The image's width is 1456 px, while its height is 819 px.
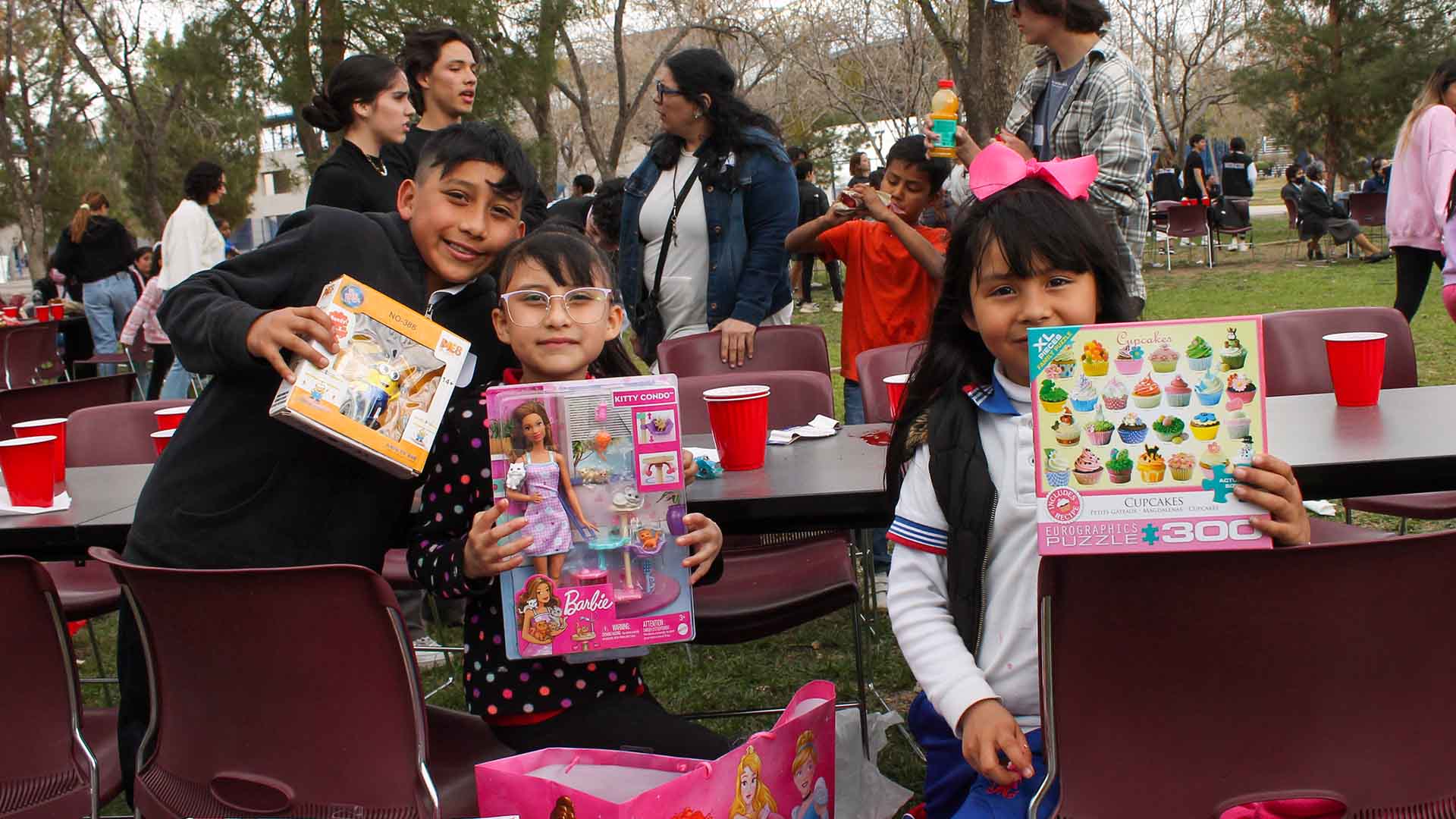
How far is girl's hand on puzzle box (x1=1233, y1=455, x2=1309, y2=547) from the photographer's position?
1441 millimetres

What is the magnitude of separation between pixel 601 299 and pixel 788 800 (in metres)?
0.93

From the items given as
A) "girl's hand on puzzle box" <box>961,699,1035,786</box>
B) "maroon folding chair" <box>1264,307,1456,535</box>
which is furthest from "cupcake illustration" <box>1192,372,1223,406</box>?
"maroon folding chair" <box>1264,307,1456,535</box>

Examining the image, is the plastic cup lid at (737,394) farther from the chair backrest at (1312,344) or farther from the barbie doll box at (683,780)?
the chair backrest at (1312,344)

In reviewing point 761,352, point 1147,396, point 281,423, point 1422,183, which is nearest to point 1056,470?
point 1147,396

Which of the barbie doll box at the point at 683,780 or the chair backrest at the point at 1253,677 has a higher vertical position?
the chair backrest at the point at 1253,677

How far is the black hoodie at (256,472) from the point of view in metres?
2.06

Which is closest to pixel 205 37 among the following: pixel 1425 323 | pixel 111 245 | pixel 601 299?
pixel 111 245

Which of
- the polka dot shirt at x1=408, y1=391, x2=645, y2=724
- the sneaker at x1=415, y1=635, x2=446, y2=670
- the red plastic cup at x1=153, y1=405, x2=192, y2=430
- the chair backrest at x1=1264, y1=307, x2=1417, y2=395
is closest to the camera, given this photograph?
the polka dot shirt at x1=408, y1=391, x2=645, y2=724

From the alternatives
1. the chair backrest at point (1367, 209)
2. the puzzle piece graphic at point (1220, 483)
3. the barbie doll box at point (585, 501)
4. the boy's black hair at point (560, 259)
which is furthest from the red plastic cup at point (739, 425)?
the chair backrest at point (1367, 209)

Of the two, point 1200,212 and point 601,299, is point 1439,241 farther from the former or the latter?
point 1200,212

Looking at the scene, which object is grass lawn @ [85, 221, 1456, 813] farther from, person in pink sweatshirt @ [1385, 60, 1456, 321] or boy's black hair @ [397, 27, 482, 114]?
boy's black hair @ [397, 27, 482, 114]

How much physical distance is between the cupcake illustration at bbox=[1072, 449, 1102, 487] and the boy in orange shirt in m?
2.43

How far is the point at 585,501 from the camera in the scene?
181 centimetres

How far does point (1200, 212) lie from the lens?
15.5 meters
